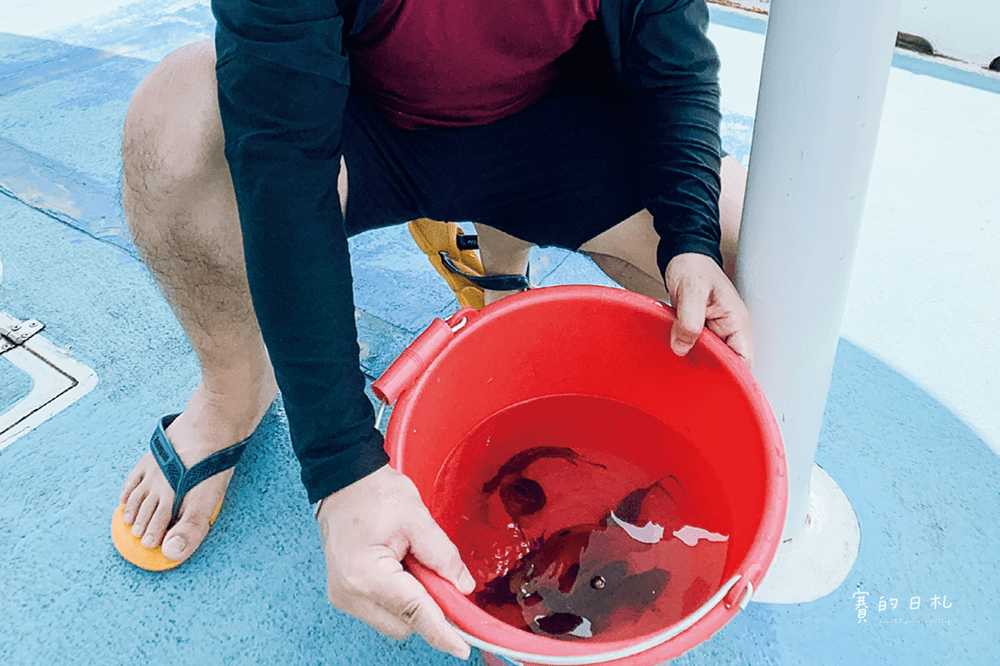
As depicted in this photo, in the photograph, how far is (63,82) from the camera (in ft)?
6.75

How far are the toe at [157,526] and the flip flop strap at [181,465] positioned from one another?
1 centimetres

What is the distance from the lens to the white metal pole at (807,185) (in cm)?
58

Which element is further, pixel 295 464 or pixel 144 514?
pixel 295 464

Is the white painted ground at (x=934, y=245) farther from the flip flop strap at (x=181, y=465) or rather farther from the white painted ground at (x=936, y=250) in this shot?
the flip flop strap at (x=181, y=465)

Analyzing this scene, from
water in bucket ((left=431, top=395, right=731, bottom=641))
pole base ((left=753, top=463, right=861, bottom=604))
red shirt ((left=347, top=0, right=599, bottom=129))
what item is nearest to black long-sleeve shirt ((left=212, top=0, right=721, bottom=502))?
red shirt ((left=347, top=0, right=599, bottom=129))

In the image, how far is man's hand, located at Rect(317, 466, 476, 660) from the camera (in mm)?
530

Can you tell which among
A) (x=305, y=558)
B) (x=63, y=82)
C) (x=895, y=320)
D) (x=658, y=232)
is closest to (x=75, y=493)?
(x=305, y=558)

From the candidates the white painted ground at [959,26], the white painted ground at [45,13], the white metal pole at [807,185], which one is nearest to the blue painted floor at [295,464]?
the white metal pole at [807,185]

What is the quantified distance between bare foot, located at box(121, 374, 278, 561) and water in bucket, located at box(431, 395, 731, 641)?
34 cm

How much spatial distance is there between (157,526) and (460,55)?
2.44ft

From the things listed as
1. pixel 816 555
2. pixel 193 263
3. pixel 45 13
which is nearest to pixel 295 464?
pixel 193 263

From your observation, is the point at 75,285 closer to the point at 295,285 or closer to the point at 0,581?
the point at 0,581

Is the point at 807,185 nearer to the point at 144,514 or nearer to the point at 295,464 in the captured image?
the point at 295,464

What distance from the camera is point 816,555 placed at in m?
0.89
